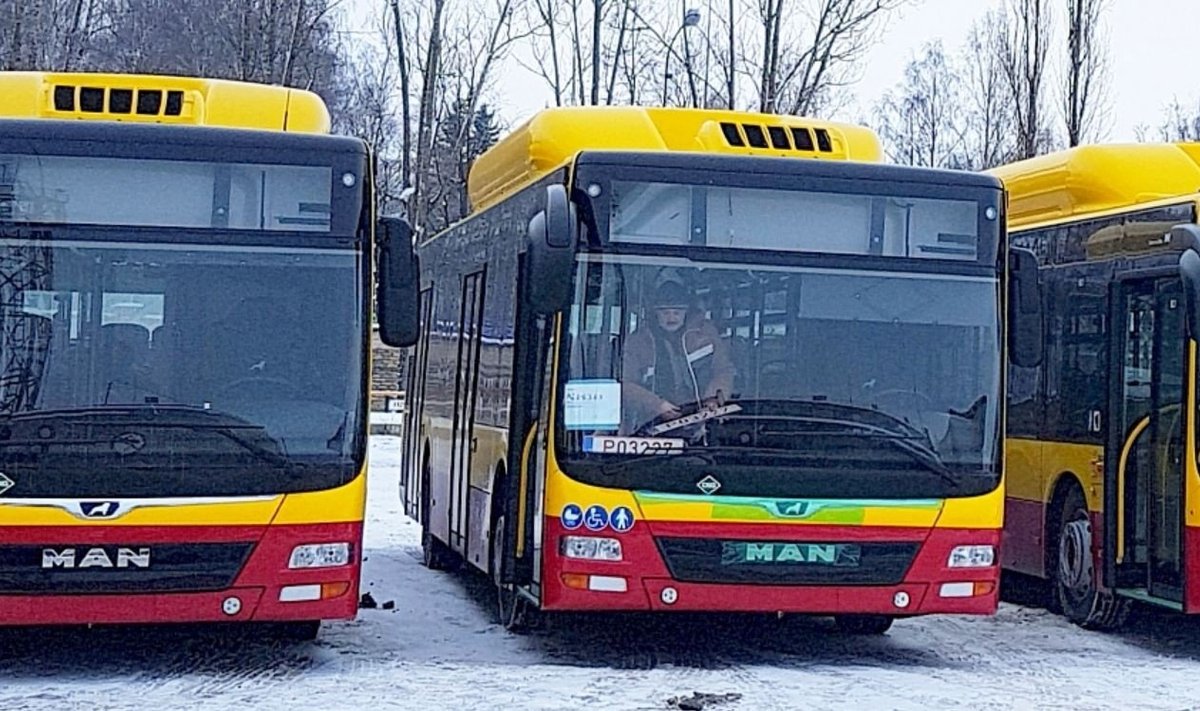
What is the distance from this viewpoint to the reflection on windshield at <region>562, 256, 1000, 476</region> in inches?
438

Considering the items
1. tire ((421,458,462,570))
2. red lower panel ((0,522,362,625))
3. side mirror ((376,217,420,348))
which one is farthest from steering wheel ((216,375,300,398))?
tire ((421,458,462,570))

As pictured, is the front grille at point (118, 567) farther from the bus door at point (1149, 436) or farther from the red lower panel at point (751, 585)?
the bus door at point (1149, 436)

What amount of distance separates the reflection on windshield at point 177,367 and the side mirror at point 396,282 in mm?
160

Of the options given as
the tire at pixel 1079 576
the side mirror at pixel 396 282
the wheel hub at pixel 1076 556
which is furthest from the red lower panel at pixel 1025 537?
the side mirror at pixel 396 282

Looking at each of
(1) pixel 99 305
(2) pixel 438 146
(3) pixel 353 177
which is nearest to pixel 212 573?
(1) pixel 99 305

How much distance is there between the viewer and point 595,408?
1111cm

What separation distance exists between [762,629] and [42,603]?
515 cm

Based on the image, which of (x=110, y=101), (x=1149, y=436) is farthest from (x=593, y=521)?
(x=1149, y=436)

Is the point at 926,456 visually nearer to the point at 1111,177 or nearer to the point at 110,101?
the point at 1111,177

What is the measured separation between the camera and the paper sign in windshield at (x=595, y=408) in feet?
36.4

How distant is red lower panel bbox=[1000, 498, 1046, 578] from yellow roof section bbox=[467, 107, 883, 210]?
11.1 ft

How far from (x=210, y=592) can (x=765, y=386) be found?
3173mm

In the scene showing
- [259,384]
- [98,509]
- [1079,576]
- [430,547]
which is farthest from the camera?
[430,547]

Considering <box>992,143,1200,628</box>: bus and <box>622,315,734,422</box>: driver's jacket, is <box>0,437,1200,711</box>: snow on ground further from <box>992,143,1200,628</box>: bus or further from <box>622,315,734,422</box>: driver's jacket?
<box>622,315,734,422</box>: driver's jacket
